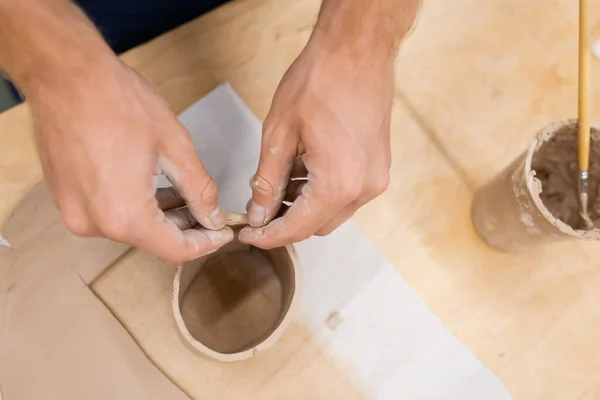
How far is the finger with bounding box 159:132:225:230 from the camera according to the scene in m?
0.44

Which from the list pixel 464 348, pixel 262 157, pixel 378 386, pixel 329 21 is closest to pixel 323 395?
pixel 378 386

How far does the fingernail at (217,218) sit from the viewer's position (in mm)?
466

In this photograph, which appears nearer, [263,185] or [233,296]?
[263,185]

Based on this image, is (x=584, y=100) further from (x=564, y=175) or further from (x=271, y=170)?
(x=271, y=170)

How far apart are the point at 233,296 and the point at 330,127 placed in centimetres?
24

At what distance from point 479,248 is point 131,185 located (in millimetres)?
403

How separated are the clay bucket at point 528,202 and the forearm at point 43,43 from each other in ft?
1.30

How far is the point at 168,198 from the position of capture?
491 mm

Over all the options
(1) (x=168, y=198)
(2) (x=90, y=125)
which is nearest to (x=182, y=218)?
(1) (x=168, y=198)

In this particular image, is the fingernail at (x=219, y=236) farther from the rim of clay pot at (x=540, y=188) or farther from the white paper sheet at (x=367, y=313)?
the rim of clay pot at (x=540, y=188)

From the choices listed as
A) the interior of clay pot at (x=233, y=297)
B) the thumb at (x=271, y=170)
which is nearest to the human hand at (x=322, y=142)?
the thumb at (x=271, y=170)

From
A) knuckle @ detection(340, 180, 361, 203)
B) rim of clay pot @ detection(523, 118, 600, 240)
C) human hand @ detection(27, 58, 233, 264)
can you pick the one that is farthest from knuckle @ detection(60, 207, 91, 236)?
rim of clay pot @ detection(523, 118, 600, 240)

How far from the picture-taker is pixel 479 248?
24.7 inches

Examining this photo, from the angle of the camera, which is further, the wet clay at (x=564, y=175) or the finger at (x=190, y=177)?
the wet clay at (x=564, y=175)
